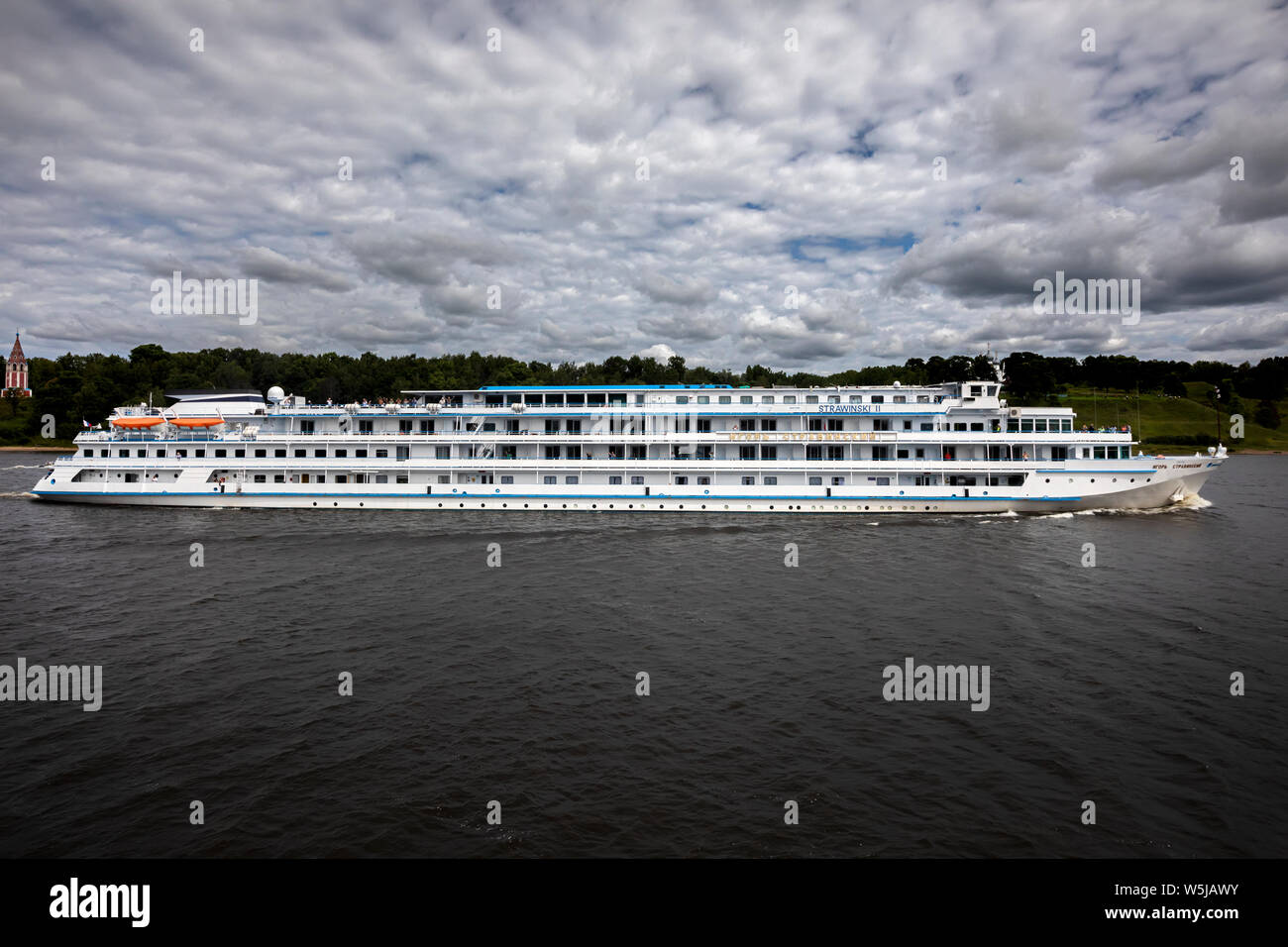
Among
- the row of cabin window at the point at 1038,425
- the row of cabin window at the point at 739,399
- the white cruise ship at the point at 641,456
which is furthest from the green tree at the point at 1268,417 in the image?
the row of cabin window at the point at 739,399

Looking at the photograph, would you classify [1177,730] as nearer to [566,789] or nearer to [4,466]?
[566,789]

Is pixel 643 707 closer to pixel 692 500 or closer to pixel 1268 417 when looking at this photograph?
pixel 692 500

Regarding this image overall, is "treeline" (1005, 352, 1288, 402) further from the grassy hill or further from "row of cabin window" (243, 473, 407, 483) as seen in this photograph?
"row of cabin window" (243, 473, 407, 483)

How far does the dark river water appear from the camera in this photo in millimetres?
11750

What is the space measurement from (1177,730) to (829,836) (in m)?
10.4

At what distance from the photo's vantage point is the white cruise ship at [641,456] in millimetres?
45938

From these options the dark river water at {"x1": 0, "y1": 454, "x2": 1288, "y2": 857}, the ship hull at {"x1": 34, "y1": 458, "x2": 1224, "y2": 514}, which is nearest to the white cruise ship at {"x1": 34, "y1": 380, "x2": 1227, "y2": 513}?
the ship hull at {"x1": 34, "y1": 458, "x2": 1224, "y2": 514}

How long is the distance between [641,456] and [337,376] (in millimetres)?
112449

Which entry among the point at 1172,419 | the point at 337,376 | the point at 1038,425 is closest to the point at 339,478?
the point at 1038,425

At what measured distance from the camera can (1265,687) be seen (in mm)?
17797

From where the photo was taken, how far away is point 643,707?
16.4m

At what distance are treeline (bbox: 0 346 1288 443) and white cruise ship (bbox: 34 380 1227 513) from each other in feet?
259
